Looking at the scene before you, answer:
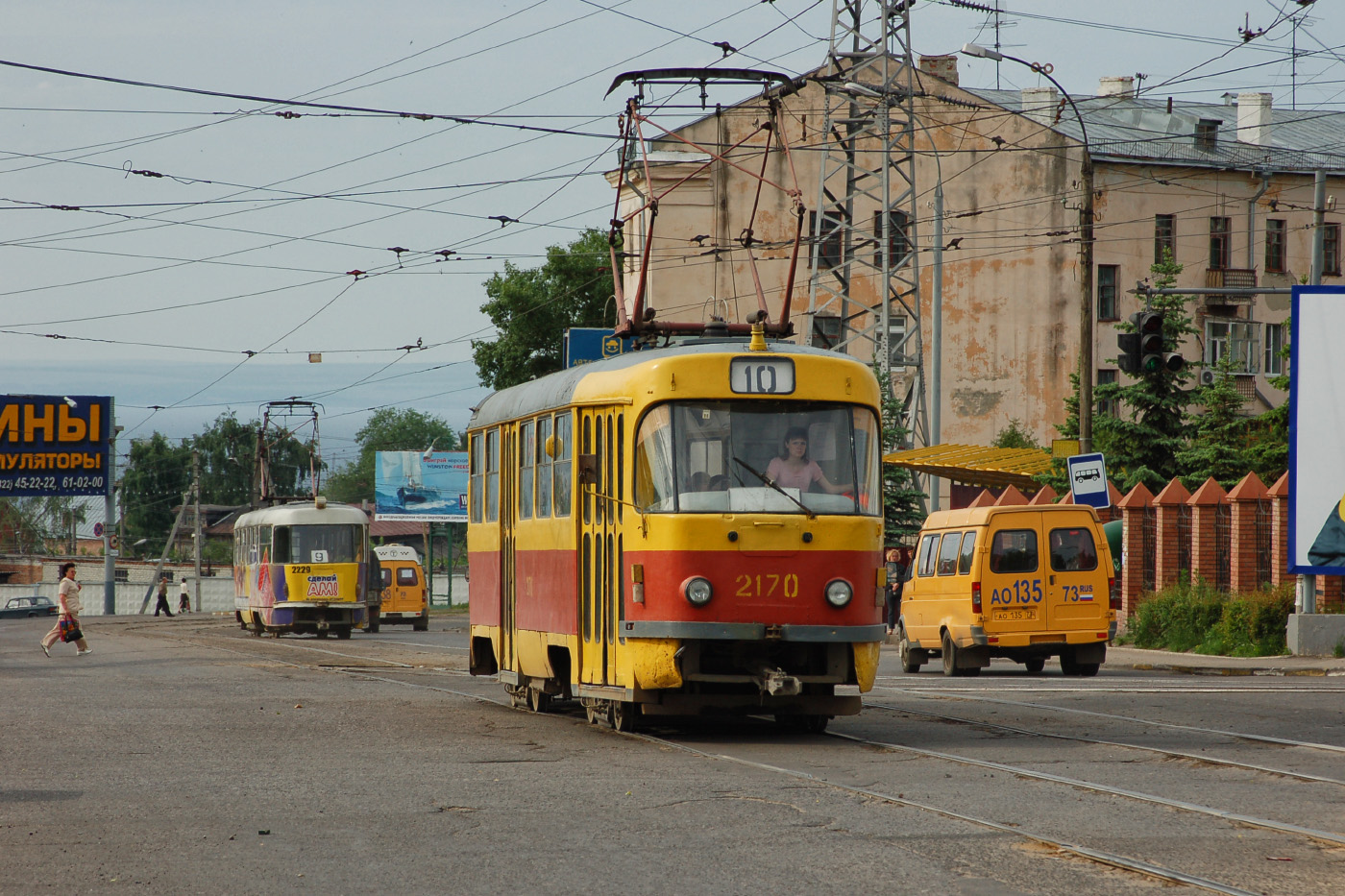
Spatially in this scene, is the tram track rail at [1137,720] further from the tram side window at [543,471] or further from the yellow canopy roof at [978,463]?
the yellow canopy roof at [978,463]

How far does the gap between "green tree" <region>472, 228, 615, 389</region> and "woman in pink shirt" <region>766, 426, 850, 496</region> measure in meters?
61.2

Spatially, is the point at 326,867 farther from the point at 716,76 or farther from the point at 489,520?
the point at 716,76

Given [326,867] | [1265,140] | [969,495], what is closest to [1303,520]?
[326,867]

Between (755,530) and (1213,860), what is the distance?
5.48 meters

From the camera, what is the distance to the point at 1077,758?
39.7 feet

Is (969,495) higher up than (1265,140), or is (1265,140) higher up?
(1265,140)

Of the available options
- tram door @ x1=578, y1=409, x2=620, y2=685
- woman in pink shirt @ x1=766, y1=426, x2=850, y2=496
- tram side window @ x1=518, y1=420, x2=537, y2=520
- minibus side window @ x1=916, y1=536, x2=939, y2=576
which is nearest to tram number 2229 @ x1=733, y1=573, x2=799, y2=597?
woman in pink shirt @ x1=766, y1=426, x2=850, y2=496

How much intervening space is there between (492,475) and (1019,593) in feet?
26.4

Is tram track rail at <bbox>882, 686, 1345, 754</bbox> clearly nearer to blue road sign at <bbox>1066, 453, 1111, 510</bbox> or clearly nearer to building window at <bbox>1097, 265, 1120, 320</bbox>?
blue road sign at <bbox>1066, 453, 1111, 510</bbox>

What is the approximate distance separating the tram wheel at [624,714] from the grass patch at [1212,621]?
1515 cm

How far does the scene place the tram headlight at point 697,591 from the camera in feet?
42.3

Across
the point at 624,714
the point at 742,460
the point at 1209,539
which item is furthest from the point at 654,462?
the point at 1209,539

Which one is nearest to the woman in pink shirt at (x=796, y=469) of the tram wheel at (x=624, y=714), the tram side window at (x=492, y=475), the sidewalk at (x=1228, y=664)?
the tram wheel at (x=624, y=714)

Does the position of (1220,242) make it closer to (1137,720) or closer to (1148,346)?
(1148,346)
